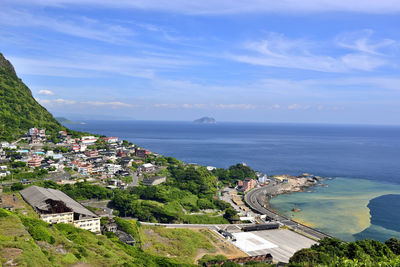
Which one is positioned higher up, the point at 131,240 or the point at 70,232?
the point at 70,232

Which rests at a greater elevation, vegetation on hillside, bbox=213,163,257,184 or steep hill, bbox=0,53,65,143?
steep hill, bbox=0,53,65,143

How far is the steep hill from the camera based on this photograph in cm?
7445

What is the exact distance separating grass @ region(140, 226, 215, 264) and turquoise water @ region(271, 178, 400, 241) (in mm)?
19354

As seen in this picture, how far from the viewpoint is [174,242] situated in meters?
34.1

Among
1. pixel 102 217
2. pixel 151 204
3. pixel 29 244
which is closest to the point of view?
pixel 29 244

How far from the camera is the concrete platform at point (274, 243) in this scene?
33.6 m

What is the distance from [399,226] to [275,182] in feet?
93.4

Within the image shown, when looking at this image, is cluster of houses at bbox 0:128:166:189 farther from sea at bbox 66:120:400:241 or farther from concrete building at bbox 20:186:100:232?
sea at bbox 66:120:400:241

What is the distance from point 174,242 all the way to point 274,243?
1240cm

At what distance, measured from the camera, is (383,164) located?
99812 millimetres

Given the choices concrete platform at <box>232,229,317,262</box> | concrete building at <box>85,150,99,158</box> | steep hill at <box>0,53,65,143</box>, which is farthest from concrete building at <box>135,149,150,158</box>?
concrete platform at <box>232,229,317,262</box>

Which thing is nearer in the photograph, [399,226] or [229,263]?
[229,263]

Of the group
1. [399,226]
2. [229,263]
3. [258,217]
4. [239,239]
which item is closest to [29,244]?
[229,263]

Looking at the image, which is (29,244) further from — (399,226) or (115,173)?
(399,226)
